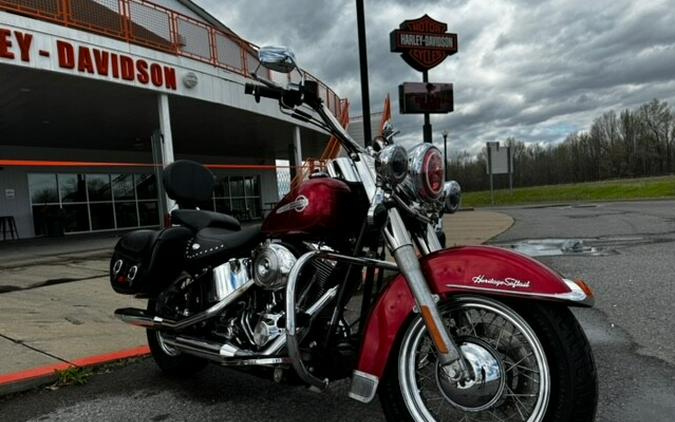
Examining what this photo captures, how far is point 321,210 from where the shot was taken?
8.11 feet

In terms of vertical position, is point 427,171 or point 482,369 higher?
point 427,171

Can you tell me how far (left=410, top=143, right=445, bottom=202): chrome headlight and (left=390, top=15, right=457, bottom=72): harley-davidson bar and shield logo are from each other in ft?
26.1

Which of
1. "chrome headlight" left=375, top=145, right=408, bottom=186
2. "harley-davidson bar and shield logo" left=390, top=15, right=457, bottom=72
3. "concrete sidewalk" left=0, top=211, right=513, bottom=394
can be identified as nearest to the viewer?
"chrome headlight" left=375, top=145, right=408, bottom=186

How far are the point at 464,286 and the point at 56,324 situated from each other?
4106mm

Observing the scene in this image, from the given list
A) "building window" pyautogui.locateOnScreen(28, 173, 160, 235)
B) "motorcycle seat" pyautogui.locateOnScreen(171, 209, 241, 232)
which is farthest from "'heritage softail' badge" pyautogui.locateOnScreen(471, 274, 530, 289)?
"building window" pyautogui.locateOnScreen(28, 173, 160, 235)

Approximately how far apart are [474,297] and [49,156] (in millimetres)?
20028

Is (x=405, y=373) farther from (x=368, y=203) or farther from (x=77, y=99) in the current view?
(x=77, y=99)

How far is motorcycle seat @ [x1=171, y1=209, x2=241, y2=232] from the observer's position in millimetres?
3328

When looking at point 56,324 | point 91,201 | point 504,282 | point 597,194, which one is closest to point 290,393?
point 504,282

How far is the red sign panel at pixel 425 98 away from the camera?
9117mm

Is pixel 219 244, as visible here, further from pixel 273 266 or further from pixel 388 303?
pixel 388 303

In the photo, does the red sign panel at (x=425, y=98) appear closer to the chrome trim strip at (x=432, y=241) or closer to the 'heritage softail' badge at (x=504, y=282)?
the chrome trim strip at (x=432, y=241)

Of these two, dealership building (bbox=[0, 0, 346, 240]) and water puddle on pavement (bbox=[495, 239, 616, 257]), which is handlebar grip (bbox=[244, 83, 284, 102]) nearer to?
dealership building (bbox=[0, 0, 346, 240])

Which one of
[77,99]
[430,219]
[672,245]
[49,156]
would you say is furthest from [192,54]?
[430,219]
